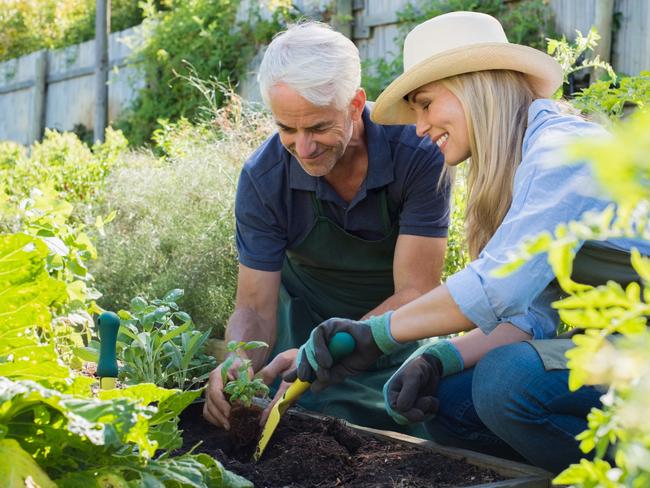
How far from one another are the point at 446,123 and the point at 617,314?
1.61 metres

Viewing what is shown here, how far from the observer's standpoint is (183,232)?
198 inches

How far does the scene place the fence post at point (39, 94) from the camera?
47.3ft

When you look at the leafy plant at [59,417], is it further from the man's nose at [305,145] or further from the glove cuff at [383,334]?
the man's nose at [305,145]

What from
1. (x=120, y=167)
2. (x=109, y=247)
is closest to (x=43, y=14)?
(x=120, y=167)

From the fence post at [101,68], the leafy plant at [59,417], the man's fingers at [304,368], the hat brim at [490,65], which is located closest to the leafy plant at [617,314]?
the leafy plant at [59,417]

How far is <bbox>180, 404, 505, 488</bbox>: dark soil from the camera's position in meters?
2.14

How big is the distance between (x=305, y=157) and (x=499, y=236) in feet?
3.49

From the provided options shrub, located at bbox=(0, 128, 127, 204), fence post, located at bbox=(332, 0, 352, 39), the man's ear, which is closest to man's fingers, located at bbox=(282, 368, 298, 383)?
the man's ear

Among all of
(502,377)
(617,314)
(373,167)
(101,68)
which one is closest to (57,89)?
(101,68)

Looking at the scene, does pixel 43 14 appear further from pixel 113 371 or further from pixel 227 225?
pixel 113 371

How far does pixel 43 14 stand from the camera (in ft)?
62.4

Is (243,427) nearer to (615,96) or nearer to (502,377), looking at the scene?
(502,377)

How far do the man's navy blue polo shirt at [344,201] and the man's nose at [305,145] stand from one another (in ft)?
0.97

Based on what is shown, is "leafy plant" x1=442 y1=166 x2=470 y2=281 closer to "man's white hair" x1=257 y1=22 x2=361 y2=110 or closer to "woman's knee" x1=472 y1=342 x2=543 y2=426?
"man's white hair" x1=257 y1=22 x2=361 y2=110
